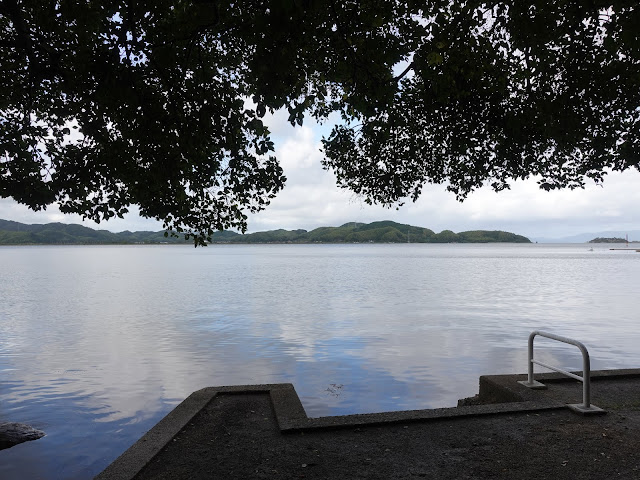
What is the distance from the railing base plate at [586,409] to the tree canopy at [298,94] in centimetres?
500

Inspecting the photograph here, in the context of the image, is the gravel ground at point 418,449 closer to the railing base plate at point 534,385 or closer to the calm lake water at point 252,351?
the railing base plate at point 534,385

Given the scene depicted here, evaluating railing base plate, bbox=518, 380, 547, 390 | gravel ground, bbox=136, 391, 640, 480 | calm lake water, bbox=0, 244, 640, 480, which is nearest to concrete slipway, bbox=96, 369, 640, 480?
gravel ground, bbox=136, 391, 640, 480

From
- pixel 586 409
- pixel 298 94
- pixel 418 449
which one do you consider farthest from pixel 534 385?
pixel 298 94

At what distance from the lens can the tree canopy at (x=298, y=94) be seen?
7500 millimetres

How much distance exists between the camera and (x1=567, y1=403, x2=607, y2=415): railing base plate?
24.5 ft

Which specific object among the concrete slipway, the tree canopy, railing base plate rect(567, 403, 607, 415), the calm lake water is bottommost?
the calm lake water

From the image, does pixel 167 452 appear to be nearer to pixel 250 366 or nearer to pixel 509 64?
pixel 509 64

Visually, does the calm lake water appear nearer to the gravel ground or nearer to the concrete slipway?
the concrete slipway

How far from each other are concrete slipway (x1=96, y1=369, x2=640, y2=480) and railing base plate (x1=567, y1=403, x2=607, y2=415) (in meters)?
0.07

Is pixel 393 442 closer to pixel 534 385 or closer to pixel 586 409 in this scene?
pixel 586 409

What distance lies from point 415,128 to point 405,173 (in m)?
1.80

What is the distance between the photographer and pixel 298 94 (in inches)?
326

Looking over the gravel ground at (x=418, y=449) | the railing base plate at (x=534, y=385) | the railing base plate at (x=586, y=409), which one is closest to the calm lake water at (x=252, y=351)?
the railing base plate at (x=534, y=385)

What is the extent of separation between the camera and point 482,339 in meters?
22.5
